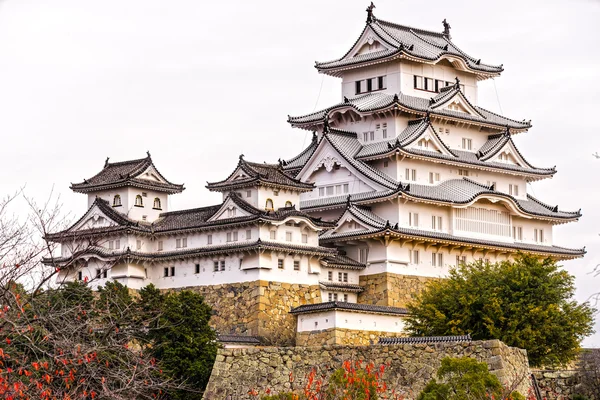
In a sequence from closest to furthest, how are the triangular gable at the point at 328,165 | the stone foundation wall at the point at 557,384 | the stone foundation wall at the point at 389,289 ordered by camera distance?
the stone foundation wall at the point at 557,384
the stone foundation wall at the point at 389,289
the triangular gable at the point at 328,165

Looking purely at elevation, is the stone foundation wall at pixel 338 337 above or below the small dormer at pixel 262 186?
below

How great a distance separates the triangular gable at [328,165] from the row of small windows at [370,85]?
5.53 meters

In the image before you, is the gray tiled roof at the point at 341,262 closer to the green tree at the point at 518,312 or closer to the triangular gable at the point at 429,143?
the triangular gable at the point at 429,143

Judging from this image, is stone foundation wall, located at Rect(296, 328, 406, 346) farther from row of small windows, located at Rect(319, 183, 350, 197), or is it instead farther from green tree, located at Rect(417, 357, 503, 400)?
green tree, located at Rect(417, 357, 503, 400)

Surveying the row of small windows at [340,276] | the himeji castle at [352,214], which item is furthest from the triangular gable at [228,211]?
the row of small windows at [340,276]

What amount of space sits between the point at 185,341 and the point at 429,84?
1079 inches

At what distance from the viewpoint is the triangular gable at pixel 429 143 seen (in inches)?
2398

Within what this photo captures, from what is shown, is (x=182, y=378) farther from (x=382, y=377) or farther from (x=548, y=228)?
(x=548, y=228)

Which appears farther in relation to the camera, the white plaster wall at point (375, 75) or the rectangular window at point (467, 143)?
the rectangular window at point (467, 143)

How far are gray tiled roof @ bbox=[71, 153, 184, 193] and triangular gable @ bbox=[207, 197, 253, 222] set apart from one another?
430cm

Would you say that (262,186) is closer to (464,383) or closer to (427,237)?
(427,237)

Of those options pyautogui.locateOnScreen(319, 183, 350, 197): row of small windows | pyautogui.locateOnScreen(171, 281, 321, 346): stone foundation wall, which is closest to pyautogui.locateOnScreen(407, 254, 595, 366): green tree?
Answer: pyautogui.locateOnScreen(171, 281, 321, 346): stone foundation wall

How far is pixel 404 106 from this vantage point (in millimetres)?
61656

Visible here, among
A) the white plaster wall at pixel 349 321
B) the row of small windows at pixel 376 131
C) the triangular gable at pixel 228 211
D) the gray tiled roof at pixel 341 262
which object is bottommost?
the white plaster wall at pixel 349 321
